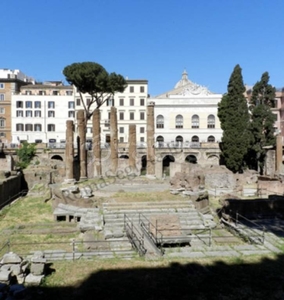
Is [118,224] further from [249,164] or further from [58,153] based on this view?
[58,153]

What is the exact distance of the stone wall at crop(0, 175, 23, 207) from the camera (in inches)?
905

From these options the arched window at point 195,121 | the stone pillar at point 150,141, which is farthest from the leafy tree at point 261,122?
the stone pillar at point 150,141

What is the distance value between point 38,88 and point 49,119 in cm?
635

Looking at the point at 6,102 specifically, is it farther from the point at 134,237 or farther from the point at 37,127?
the point at 134,237

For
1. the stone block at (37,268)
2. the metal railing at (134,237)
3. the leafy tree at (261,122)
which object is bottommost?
the metal railing at (134,237)

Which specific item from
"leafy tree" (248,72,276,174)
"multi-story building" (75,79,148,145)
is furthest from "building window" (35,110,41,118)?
"leafy tree" (248,72,276,174)

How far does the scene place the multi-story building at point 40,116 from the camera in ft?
184

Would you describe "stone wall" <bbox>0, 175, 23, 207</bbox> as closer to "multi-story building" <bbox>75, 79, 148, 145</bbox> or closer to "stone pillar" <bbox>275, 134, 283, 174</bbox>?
"stone pillar" <bbox>275, 134, 283, 174</bbox>


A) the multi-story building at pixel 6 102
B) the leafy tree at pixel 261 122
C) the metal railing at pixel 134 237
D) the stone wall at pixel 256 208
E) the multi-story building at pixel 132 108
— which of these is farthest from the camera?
the multi-story building at pixel 132 108

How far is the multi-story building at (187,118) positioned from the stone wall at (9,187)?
92.9ft

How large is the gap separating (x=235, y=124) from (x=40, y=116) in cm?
3361

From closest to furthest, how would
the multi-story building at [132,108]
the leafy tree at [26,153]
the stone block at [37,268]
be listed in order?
the stone block at [37,268], the leafy tree at [26,153], the multi-story building at [132,108]

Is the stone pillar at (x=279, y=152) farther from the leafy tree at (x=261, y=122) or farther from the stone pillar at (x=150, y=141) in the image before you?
the stone pillar at (x=150, y=141)

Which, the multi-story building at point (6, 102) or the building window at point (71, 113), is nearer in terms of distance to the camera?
the multi-story building at point (6, 102)
